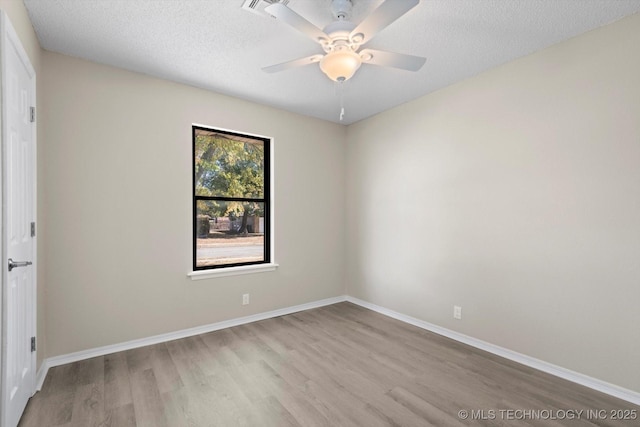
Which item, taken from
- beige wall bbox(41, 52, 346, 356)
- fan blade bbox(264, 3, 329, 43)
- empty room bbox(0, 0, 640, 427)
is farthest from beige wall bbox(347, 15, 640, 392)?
fan blade bbox(264, 3, 329, 43)

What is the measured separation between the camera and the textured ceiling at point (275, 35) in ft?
6.61

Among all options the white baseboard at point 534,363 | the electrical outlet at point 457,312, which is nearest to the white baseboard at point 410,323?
the white baseboard at point 534,363

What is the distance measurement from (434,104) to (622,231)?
2.00 metres

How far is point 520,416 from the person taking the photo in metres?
1.93

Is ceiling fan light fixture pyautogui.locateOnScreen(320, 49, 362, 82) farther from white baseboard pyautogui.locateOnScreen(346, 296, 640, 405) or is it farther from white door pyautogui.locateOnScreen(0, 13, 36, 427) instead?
white baseboard pyautogui.locateOnScreen(346, 296, 640, 405)

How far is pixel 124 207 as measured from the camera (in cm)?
285

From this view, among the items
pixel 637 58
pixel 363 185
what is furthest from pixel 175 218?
pixel 637 58

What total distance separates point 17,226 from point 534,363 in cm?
385

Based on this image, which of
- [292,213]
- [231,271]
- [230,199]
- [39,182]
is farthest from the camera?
[292,213]

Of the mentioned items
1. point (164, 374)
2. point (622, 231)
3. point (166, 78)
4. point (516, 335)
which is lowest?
point (164, 374)

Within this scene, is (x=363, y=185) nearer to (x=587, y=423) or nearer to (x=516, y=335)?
(x=516, y=335)

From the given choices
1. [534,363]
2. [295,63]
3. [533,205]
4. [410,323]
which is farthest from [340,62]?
[410,323]

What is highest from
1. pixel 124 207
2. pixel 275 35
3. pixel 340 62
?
pixel 275 35

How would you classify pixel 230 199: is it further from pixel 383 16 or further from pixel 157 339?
pixel 383 16
